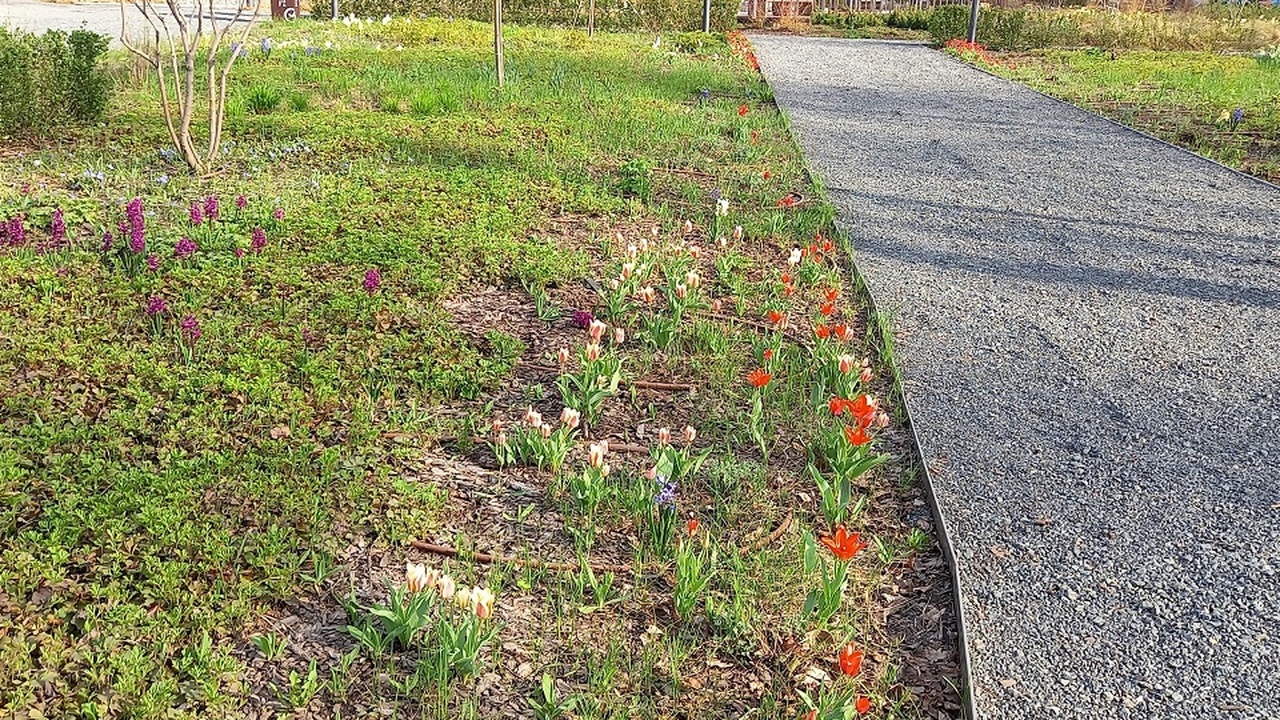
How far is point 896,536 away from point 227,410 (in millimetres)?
1942

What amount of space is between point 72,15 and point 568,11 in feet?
27.0

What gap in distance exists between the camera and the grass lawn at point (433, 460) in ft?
7.28

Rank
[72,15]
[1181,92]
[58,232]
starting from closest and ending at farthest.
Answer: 1. [58,232]
2. [1181,92]
3. [72,15]

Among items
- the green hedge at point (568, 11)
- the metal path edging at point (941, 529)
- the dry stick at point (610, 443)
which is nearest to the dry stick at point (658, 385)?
the dry stick at point (610, 443)

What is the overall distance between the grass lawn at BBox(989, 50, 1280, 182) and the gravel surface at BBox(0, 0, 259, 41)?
10.7 meters

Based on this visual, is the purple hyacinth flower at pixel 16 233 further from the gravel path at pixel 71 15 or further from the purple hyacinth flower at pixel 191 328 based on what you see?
the gravel path at pixel 71 15

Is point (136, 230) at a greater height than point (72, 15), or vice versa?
point (72, 15)

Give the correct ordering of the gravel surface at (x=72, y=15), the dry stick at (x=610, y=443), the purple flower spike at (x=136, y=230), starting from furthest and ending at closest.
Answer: the gravel surface at (x=72, y=15)
the purple flower spike at (x=136, y=230)
the dry stick at (x=610, y=443)

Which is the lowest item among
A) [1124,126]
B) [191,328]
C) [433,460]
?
[433,460]

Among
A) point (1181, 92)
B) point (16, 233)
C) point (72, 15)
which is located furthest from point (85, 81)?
point (72, 15)

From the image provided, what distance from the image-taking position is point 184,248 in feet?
13.2

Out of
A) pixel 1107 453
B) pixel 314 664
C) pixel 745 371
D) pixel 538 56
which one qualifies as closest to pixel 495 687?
pixel 314 664

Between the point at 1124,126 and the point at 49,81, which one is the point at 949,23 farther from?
the point at 49,81

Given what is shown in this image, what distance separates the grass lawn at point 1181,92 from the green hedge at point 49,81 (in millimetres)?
7927
